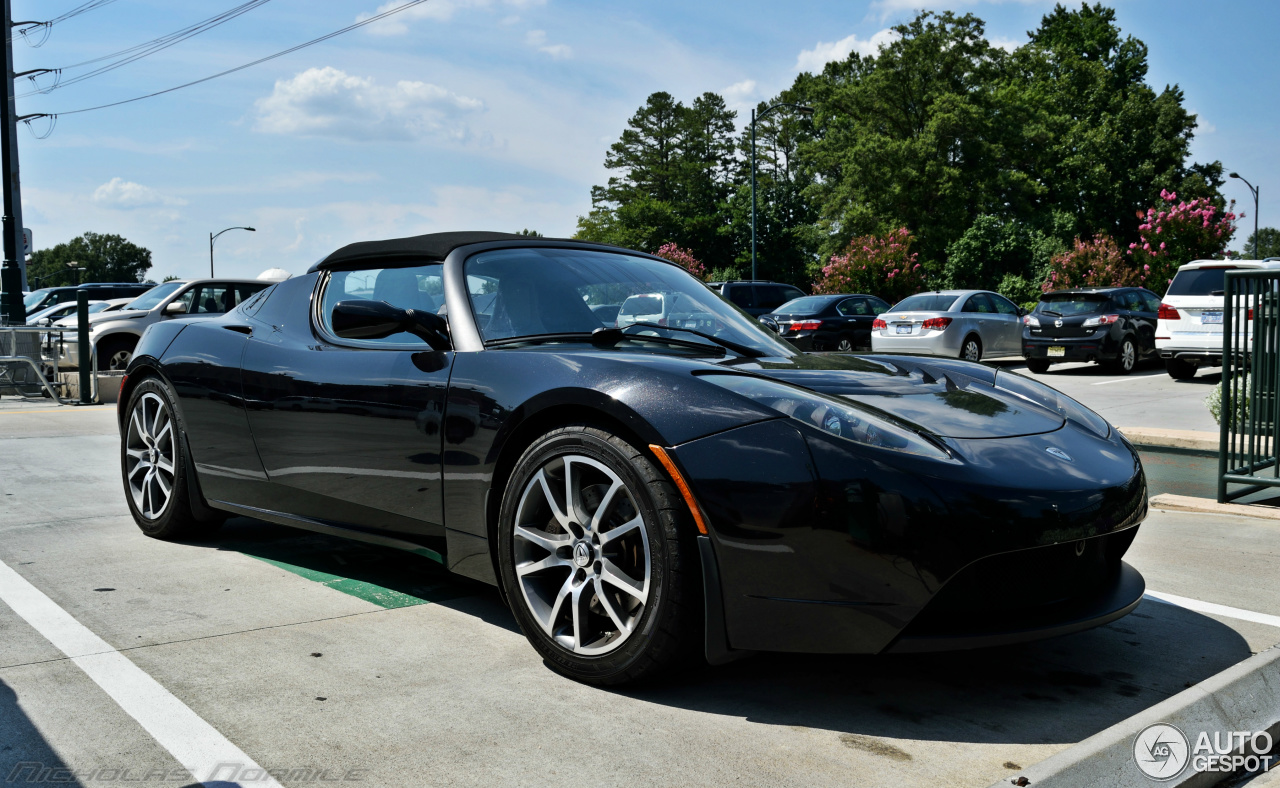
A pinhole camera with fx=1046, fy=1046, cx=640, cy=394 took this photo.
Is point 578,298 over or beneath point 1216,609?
over

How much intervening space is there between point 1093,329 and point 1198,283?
2.35 metres

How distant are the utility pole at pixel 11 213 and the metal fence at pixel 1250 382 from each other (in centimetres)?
1941

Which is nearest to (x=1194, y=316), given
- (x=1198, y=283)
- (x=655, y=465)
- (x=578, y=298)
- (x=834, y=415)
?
(x=1198, y=283)

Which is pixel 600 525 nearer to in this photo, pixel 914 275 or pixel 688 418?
pixel 688 418

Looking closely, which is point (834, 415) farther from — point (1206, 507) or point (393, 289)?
point (1206, 507)

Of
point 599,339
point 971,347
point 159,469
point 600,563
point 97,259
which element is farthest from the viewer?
point 97,259

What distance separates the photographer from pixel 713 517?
267 centimetres

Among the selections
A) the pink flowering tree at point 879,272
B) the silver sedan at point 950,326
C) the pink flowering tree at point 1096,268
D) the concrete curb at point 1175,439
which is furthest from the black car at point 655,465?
the pink flowering tree at point 1096,268

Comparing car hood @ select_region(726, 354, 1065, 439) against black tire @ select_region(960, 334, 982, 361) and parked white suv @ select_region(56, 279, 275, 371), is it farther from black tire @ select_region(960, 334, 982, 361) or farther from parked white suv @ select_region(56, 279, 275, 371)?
black tire @ select_region(960, 334, 982, 361)

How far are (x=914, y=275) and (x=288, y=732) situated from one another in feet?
109

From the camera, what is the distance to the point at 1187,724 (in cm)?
→ 253

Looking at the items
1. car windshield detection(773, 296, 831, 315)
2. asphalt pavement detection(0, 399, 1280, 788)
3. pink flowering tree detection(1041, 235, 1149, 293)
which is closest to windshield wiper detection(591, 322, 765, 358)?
asphalt pavement detection(0, 399, 1280, 788)

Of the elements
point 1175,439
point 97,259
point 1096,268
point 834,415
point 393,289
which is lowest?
point 1175,439

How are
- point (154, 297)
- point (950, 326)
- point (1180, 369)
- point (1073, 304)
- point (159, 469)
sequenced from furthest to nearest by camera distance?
point (950, 326)
point (1073, 304)
point (1180, 369)
point (154, 297)
point (159, 469)
